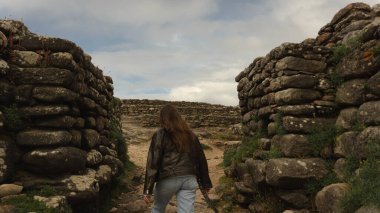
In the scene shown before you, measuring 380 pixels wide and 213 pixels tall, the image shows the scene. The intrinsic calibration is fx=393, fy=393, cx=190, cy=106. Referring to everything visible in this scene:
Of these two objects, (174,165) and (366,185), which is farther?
(174,165)

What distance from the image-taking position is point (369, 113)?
18.5 ft

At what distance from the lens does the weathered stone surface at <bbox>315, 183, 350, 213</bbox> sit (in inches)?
211

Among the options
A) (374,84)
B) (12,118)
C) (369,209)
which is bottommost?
(369,209)

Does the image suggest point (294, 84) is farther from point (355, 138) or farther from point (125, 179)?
point (125, 179)

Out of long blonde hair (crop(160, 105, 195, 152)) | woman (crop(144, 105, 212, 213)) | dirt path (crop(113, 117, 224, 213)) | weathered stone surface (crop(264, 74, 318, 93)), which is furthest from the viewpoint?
dirt path (crop(113, 117, 224, 213))

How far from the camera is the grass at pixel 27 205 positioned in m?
5.15

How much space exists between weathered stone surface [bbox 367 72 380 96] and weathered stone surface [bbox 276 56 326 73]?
4.34 feet

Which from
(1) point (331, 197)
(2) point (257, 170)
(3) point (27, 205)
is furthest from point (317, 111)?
(3) point (27, 205)

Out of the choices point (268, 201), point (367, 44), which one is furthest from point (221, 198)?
point (367, 44)

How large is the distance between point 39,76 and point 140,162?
8.79m

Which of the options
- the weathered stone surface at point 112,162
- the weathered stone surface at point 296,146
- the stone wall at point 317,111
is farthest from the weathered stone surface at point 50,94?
the weathered stone surface at point 296,146

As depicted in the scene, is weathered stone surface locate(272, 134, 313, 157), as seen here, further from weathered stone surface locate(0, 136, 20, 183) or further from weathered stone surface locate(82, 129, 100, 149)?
weathered stone surface locate(0, 136, 20, 183)

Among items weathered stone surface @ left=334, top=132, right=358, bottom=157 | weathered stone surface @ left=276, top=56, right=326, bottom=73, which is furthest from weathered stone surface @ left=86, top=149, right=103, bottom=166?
weathered stone surface @ left=334, top=132, right=358, bottom=157

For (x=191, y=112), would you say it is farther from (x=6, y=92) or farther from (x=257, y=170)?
(x=6, y=92)
